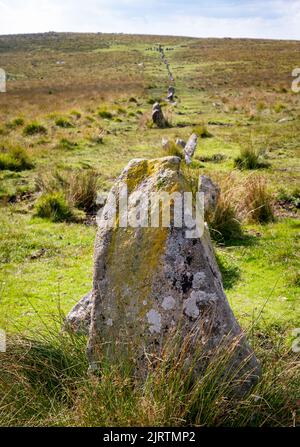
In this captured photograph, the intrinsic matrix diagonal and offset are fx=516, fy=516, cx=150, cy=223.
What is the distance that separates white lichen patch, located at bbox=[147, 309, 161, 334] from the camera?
11.8 feet

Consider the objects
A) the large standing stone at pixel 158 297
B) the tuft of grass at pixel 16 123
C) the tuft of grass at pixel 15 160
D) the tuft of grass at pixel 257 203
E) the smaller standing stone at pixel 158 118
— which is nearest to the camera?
the large standing stone at pixel 158 297

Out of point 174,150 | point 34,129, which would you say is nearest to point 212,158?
point 174,150

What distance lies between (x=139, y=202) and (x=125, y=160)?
439 inches

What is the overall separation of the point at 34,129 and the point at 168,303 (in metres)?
17.4

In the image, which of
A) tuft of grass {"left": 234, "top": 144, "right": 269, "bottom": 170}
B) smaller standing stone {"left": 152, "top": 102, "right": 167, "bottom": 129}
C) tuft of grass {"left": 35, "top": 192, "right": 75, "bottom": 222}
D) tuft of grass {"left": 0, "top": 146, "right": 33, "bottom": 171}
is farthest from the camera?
smaller standing stone {"left": 152, "top": 102, "right": 167, "bottom": 129}

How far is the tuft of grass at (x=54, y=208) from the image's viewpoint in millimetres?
9930

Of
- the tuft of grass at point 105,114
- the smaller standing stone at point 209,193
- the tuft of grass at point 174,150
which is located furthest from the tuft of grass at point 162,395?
the tuft of grass at point 105,114

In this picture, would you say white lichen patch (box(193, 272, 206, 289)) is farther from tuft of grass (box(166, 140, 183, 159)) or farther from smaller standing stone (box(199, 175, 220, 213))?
tuft of grass (box(166, 140, 183, 159))

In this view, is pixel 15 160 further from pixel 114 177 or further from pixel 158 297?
pixel 158 297

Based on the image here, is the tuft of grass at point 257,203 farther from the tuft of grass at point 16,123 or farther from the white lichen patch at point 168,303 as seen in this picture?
the tuft of grass at point 16,123

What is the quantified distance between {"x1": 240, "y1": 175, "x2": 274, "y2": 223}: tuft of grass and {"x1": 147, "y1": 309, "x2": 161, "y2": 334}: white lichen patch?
5.85m

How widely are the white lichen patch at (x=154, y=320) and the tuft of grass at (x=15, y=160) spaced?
1123cm

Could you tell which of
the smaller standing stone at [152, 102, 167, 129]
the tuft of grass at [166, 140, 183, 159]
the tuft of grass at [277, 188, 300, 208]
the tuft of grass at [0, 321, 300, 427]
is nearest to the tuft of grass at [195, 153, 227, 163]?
the tuft of grass at [166, 140, 183, 159]

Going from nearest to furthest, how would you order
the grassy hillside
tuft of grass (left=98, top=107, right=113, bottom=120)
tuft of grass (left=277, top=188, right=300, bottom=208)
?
the grassy hillside, tuft of grass (left=277, top=188, right=300, bottom=208), tuft of grass (left=98, top=107, right=113, bottom=120)
